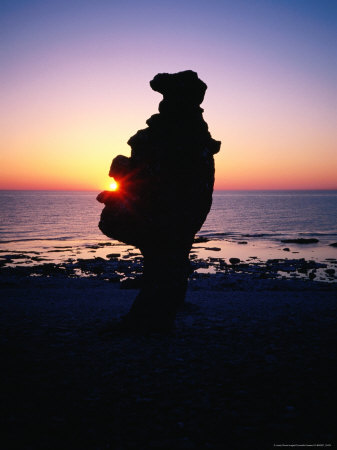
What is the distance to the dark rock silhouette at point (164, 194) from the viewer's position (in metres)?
11.5

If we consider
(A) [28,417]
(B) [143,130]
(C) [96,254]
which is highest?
(B) [143,130]

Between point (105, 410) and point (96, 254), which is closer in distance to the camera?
point (105, 410)

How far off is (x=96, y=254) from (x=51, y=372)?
36.1 m

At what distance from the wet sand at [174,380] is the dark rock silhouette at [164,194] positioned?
169cm

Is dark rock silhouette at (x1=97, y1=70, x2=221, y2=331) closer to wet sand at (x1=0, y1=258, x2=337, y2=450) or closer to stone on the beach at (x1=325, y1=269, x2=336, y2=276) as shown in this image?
wet sand at (x1=0, y1=258, x2=337, y2=450)

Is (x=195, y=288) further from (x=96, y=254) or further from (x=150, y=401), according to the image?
(x=96, y=254)

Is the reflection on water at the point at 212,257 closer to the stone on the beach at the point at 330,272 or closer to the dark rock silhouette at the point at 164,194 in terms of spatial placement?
the stone on the beach at the point at 330,272

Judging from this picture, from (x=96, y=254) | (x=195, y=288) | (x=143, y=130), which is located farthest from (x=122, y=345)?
(x=96, y=254)

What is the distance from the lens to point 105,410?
675cm

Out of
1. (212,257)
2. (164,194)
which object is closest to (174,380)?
(164,194)

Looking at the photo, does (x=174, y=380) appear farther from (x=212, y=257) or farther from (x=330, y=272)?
(x=212, y=257)

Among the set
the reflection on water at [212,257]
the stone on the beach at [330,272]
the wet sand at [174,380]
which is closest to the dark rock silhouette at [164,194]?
the wet sand at [174,380]

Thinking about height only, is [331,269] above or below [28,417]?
below

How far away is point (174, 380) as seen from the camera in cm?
817
